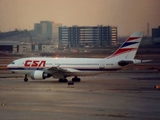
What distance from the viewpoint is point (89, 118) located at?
74.6 ft

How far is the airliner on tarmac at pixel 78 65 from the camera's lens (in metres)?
50.4

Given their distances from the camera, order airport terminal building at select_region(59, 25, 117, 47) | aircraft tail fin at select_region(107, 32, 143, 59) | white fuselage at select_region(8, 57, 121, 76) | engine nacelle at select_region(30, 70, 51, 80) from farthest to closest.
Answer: airport terminal building at select_region(59, 25, 117, 47) → aircraft tail fin at select_region(107, 32, 143, 59) → white fuselage at select_region(8, 57, 121, 76) → engine nacelle at select_region(30, 70, 51, 80)

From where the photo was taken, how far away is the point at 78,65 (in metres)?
51.4

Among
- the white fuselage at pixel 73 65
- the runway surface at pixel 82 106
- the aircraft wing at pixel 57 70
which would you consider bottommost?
the runway surface at pixel 82 106

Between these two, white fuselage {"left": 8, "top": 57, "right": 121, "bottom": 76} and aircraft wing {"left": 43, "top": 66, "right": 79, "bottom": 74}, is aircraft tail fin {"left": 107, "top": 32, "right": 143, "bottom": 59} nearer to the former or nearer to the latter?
→ white fuselage {"left": 8, "top": 57, "right": 121, "bottom": 76}

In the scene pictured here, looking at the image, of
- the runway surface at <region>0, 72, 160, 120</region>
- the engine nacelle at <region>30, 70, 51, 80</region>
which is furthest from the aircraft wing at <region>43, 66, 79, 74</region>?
the runway surface at <region>0, 72, 160, 120</region>

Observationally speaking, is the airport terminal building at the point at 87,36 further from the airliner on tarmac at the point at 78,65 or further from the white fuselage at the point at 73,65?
the white fuselage at the point at 73,65

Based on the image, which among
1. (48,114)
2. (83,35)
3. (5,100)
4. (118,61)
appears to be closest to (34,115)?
(48,114)

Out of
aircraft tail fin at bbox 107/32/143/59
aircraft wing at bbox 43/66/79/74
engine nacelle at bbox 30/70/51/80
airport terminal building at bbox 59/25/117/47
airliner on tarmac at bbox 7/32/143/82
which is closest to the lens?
Answer: engine nacelle at bbox 30/70/51/80

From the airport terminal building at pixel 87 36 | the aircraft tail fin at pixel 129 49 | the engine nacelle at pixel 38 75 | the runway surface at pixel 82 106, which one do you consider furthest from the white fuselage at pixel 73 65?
the airport terminal building at pixel 87 36

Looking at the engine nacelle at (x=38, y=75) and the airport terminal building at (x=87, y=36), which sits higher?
the airport terminal building at (x=87, y=36)

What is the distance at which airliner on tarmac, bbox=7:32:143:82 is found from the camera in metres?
50.4

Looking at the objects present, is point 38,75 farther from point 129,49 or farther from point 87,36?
point 87,36

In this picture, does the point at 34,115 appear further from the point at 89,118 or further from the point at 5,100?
the point at 5,100
